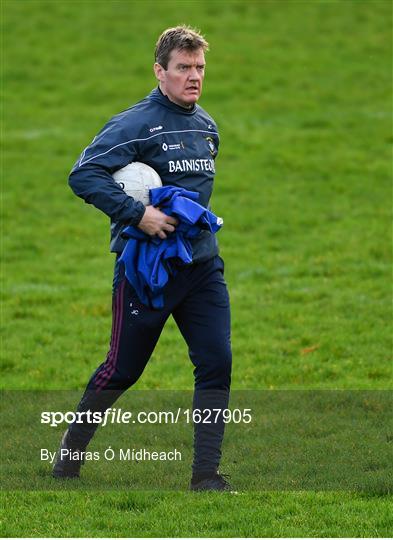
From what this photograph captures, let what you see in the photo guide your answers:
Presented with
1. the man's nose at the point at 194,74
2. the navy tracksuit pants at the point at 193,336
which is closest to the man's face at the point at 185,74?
the man's nose at the point at 194,74

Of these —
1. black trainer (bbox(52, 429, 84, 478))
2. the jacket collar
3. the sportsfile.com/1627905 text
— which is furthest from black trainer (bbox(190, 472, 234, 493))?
the jacket collar

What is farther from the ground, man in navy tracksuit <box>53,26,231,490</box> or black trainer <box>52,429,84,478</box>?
man in navy tracksuit <box>53,26,231,490</box>

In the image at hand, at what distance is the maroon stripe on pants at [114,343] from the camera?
22.2ft

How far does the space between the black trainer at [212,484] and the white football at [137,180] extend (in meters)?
1.54

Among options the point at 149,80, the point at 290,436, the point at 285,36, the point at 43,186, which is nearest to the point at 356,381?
the point at 290,436

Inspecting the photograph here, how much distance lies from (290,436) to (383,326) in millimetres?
3295

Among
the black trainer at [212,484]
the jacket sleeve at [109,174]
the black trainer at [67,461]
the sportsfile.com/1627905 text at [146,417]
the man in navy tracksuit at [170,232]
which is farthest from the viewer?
the sportsfile.com/1627905 text at [146,417]

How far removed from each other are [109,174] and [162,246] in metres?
0.48

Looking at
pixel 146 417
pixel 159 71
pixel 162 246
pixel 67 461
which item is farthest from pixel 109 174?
pixel 146 417

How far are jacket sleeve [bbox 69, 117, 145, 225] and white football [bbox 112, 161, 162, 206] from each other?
0.12 ft

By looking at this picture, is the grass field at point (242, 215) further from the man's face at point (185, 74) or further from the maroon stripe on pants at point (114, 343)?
the man's face at point (185, 74)

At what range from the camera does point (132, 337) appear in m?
6.73

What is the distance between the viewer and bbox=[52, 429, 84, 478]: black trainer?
23.0 feet

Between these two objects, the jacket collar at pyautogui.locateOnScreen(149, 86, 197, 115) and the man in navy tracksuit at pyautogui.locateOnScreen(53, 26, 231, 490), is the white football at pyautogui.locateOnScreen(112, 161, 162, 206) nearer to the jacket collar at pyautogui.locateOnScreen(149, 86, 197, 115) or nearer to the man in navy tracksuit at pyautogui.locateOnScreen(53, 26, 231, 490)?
the man in navy tracksuit at pyautogui.locateOnScreen(53, 26, 231, 490)
